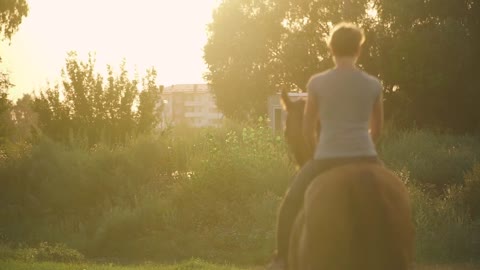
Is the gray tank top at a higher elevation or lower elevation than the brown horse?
higher

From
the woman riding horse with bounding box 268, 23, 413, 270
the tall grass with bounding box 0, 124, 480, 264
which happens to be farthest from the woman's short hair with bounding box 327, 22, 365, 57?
the tall grass with bounding box 0, 124, 480, 264

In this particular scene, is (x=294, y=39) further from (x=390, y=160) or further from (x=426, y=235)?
(x=426, y=235)

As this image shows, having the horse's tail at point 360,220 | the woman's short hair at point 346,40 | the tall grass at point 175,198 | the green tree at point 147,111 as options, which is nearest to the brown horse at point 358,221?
the horse's tail at point 360,220

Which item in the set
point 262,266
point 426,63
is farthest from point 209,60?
point 262,266

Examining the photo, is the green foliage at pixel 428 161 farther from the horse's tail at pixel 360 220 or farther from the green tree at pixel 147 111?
the horse's tail at pixel 360 220

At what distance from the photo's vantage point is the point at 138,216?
19.2 m

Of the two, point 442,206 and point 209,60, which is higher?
point 209,60

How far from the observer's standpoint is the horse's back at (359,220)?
571cm

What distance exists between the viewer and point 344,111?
600cm

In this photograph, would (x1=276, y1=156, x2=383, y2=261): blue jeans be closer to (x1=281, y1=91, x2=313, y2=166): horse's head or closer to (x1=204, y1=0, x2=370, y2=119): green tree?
(x1=281, y1=91, x2=313, y2=166): horse's head

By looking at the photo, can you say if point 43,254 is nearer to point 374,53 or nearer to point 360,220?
point 360,220

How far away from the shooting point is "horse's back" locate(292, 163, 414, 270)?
225 inches

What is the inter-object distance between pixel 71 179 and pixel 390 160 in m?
A: 9.51

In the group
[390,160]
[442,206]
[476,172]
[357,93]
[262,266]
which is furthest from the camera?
[390,160]
